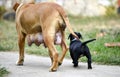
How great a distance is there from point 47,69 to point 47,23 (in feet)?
3.27

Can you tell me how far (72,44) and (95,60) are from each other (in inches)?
44.1

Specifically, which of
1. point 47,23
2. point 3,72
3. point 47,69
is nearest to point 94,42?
point 47,69

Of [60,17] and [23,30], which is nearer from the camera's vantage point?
[60,17]

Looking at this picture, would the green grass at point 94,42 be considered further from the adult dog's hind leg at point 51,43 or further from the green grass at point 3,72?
the green grass at point 3,72

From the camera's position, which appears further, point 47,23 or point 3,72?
point 47,23

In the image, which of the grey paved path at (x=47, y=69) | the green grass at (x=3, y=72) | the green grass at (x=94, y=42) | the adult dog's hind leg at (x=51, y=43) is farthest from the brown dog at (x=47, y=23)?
the green grass at (x=94, y=42)

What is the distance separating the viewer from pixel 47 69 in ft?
32.4

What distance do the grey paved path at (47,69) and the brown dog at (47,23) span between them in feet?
0.96

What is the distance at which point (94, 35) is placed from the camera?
15336 mm

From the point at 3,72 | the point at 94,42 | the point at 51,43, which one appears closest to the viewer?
the point at 3,72

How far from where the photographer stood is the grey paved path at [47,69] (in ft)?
30.4

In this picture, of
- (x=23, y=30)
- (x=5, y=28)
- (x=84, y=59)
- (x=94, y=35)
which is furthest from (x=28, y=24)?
(x=5, y=28)

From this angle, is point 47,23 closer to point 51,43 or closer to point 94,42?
point 51,43

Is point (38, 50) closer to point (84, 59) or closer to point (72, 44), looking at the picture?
point (84, 59)
